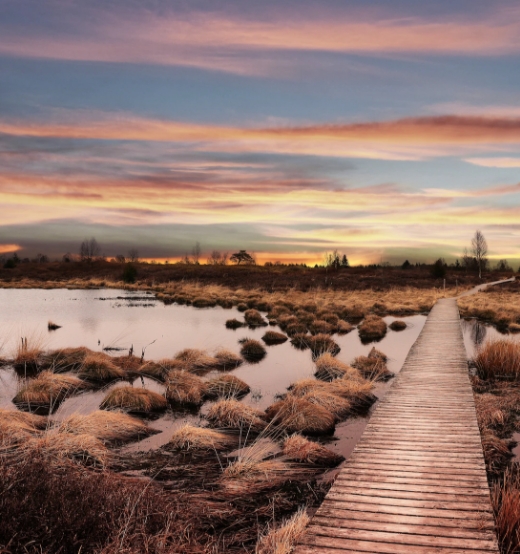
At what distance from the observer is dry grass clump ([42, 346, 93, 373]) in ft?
58.6

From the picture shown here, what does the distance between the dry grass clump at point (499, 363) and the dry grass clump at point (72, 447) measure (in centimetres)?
1150

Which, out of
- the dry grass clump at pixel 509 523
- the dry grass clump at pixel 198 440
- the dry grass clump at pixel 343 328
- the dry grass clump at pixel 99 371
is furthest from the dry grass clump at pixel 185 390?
the dry grass clump at pixel 343 328

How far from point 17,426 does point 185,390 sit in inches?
196

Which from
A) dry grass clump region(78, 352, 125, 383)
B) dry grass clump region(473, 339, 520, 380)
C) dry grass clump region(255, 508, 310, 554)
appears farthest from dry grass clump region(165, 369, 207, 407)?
dry grass clump region(473, 339, 520, 380)

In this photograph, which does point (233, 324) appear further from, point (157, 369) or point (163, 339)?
point (157, 369)

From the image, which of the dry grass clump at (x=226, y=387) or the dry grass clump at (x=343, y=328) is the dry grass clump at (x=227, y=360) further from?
the dry grass clump at (x=343, y=328)

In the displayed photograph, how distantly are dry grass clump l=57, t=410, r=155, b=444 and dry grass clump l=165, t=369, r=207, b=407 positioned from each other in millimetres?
2088

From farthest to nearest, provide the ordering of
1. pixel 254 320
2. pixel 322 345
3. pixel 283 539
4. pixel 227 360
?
pixel 254 320 < pixel 322 345 < pixel 227 360 < pixel 283 539

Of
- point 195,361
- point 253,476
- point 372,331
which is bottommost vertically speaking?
point 253,476

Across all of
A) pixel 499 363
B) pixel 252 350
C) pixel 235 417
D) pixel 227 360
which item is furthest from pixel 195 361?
pixel 499 363

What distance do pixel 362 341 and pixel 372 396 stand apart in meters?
10.8

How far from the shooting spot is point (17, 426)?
1032 cm

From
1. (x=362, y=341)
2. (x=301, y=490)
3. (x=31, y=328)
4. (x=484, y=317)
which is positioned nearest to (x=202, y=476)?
(x=301, y=490)

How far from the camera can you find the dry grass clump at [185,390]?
14.1 metres
